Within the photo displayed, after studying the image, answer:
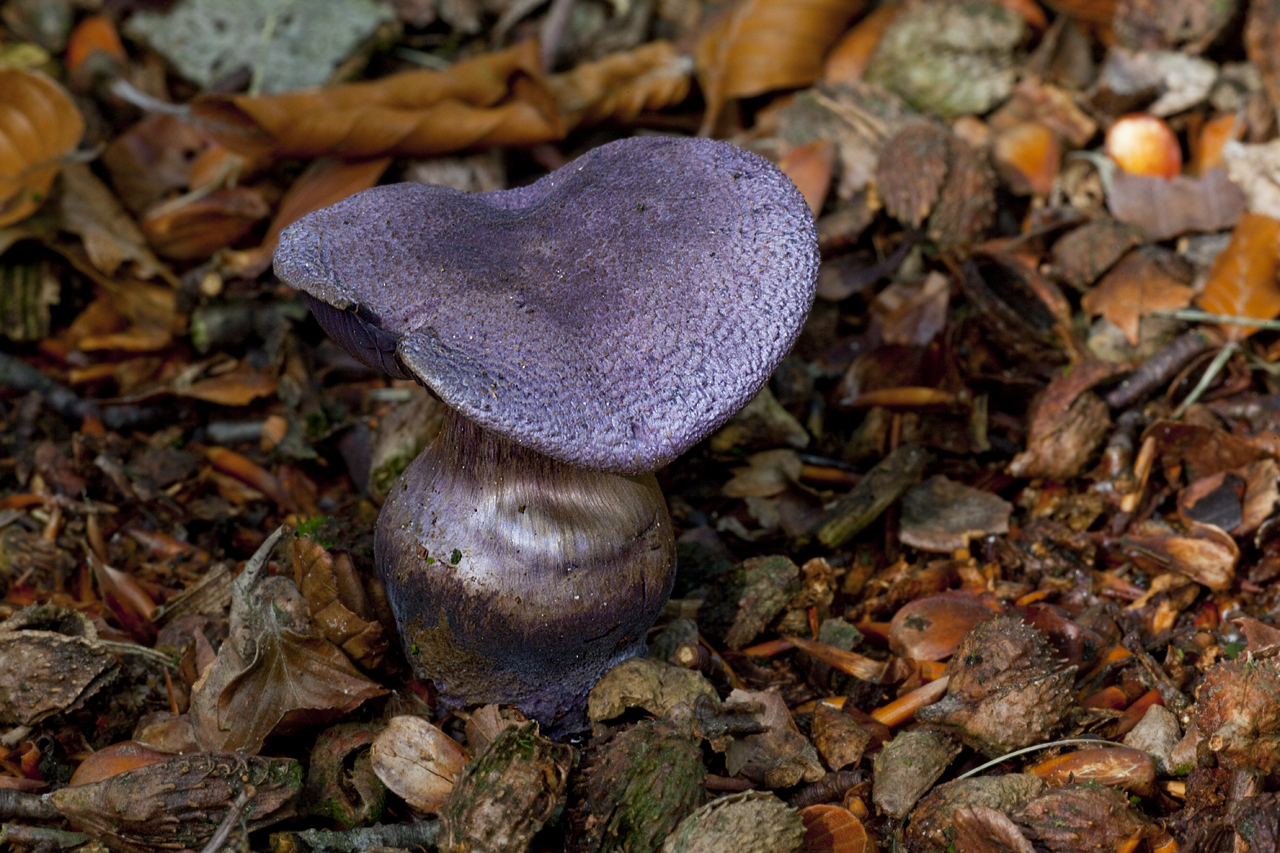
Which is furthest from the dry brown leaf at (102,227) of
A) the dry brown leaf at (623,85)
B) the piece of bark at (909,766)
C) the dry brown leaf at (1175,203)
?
the dry brown leaf at (1175,203)

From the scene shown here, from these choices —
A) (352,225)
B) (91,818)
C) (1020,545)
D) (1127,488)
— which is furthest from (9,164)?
(1127,488)

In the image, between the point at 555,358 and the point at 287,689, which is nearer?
the point at 555,358

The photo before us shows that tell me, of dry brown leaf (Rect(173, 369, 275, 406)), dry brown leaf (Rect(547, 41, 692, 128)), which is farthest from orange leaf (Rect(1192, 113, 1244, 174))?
dry brown leaf (Rect(173, 369, 275, 406))

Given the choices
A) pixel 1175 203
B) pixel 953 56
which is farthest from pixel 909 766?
pixel 953 56

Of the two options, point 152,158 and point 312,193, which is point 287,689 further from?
point 152,158

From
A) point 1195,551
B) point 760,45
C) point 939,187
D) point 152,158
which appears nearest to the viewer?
point 1195,551

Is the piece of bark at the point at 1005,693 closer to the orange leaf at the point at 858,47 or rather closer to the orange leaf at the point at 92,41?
the orange leaf at the point at 858,47
